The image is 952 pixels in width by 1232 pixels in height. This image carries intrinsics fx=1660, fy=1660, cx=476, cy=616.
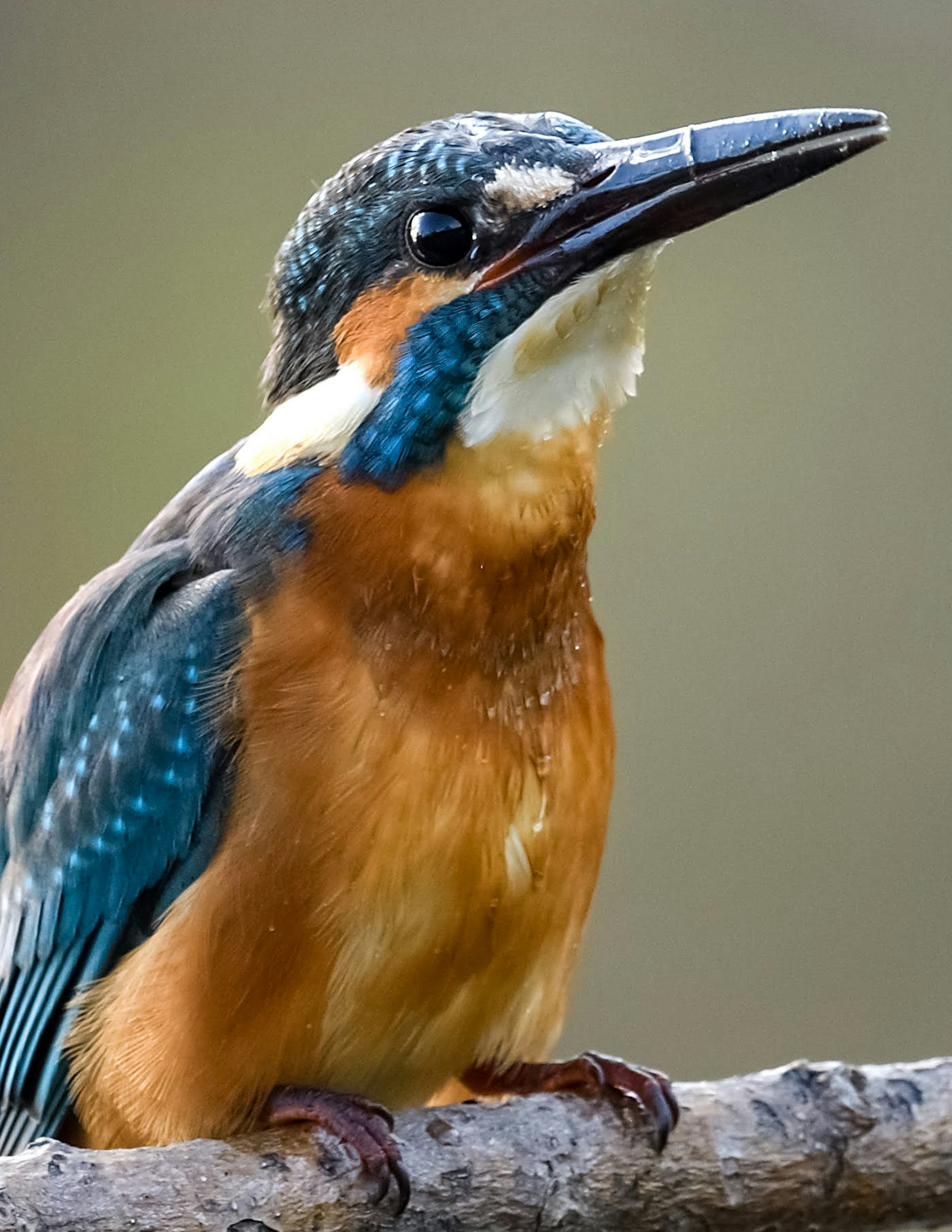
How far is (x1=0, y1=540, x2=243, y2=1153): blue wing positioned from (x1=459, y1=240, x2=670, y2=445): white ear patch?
27 centimetres

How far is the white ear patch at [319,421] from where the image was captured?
1.35 meters

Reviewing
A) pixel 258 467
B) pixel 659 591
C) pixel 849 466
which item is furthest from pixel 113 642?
pixel 849 466

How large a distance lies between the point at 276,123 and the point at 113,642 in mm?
2023

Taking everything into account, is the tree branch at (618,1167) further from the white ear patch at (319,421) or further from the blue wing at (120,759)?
the white ear patch at (319,421)

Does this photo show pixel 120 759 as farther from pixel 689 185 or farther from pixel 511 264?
pixel 689 185

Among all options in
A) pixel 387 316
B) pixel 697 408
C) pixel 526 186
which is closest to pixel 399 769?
pixel 387 316

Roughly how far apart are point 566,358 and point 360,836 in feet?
1.34

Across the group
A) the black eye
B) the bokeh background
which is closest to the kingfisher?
the black eye

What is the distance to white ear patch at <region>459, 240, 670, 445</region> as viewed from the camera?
1286 mm

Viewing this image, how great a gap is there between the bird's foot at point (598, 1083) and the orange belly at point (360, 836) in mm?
158

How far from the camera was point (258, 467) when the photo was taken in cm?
143

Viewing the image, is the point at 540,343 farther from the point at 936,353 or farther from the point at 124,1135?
the point at 936,353

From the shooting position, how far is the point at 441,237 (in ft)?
4.33

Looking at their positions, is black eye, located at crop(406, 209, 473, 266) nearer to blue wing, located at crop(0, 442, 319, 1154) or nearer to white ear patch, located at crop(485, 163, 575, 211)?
white ear patch, located at crop(485, 163, 575, 211)
